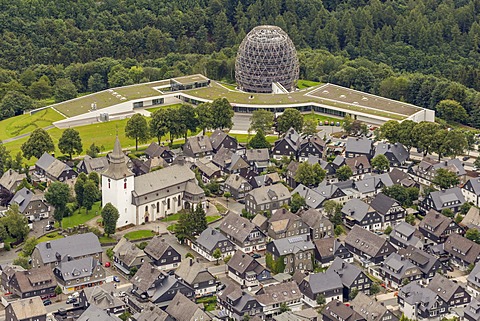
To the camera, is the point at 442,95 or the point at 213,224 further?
the point at 442,95

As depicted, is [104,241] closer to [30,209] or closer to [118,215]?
[118,215]

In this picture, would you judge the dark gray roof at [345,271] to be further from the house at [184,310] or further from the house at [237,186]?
the house at [237,186]

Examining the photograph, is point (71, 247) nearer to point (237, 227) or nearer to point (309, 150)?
point (237, 227)

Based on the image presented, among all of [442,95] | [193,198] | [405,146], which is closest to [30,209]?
Result: [193,198]

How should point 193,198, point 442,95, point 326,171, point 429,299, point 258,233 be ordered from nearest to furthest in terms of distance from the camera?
point 429,299 < point 258,233 < point 193,198 < point 326,171 < point 442,95

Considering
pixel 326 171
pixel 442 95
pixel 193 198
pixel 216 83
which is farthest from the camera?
pixel 216 83

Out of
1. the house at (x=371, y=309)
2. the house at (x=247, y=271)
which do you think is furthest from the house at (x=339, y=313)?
the house at (x=247, y=271)

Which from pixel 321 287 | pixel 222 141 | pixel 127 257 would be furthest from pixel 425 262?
pixel 222 141
